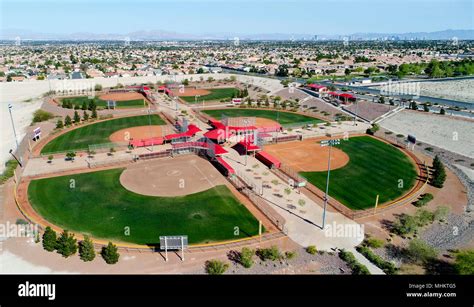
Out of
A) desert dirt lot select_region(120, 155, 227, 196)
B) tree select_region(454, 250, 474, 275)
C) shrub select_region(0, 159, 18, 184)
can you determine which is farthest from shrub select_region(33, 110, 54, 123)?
tree select_region(454, 250, 474, 275)

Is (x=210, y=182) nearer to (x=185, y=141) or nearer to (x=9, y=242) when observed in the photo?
(x=185, y=141)

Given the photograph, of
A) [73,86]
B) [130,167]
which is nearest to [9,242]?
[130,167]

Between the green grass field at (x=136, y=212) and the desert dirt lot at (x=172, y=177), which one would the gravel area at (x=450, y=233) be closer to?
the green grass field at (x=136, y=212)

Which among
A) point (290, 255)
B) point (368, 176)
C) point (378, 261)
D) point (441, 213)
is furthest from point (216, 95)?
point (378, 261)

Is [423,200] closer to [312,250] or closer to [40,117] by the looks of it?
[312,250]

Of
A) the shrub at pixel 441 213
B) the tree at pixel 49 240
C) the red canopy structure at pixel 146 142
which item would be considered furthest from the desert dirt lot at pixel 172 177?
the shrub at pixel 441 213
